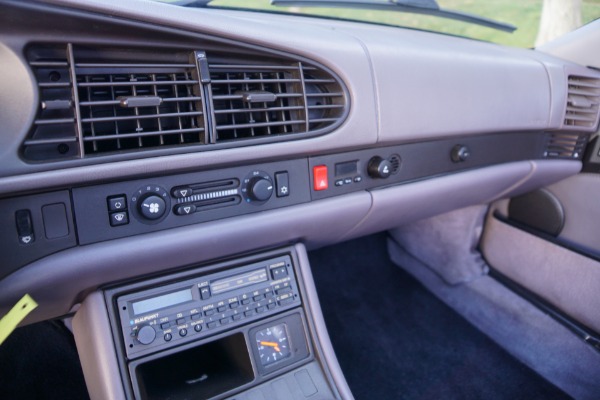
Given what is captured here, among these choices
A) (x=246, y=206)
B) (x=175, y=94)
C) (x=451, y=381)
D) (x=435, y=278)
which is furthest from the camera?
(x=435, y=278)

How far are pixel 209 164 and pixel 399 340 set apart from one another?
1322mm

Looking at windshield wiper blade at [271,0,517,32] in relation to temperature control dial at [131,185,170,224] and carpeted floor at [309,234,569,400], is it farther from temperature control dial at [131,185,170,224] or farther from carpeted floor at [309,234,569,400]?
carpeted floor at [309,234,569,400]

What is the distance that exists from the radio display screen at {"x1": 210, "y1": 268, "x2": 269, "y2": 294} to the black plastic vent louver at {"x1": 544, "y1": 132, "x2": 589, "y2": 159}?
120 centimetres

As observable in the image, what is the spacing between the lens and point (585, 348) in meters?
1.68

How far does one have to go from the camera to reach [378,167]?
128 cm

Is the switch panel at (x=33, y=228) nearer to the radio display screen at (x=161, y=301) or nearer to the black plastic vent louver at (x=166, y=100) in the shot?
the black plastic vent louver at (x=166, y=100)

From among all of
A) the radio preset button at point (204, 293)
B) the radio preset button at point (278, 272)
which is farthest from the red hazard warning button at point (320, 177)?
the radio preset button at point (204, 293)

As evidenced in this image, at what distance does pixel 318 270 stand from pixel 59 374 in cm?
119

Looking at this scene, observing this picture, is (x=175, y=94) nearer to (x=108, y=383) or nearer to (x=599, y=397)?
(x=108, y=383)

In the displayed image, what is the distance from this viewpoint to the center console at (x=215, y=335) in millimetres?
1048

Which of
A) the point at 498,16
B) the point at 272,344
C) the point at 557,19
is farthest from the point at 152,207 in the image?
the point at 557,19

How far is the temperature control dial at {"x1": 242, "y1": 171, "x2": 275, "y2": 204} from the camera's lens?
1.07 m

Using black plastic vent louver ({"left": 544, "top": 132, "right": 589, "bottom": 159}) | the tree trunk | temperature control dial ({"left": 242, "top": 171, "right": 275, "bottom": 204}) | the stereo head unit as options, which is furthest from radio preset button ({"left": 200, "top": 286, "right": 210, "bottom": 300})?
the tree trunk

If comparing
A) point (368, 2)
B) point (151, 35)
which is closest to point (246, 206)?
point (151, 35)
